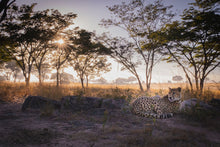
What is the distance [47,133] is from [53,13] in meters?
14.0

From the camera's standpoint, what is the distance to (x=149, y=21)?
14.9 meters

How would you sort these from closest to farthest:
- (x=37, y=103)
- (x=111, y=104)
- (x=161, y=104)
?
(x=161, y=104)
(x=37, y=103)
(x=111, y=104)

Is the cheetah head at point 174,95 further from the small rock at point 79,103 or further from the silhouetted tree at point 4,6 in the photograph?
the silhouetted tree at point 4,6

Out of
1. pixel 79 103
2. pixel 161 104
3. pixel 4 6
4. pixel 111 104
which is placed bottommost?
pixel 111 104

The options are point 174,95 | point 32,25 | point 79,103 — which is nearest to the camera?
point 174,95

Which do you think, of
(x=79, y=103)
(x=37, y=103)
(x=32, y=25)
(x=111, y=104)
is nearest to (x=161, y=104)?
(x=111, y=104)

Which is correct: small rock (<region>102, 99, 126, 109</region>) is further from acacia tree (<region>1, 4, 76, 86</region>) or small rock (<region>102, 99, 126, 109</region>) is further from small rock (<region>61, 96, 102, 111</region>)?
acacia tree (<region>1, 4, 76, 86</region>)

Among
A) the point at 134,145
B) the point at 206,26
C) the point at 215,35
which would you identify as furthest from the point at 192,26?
the point at 134,145

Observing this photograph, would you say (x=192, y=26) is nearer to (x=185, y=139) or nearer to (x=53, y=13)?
(x=185, y=139)

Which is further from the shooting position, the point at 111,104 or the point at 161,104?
the point at 111,104

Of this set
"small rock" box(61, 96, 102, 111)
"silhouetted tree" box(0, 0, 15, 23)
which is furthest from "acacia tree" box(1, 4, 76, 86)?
"small rock" box(61, 96, 102, 111)

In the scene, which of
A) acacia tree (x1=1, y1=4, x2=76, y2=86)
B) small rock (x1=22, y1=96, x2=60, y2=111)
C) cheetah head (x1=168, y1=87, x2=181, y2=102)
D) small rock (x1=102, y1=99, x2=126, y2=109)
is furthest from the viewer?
acacia tree (x1=1, y1=4, x2=76, y2=86)

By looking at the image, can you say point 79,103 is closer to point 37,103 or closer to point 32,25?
point 37,103

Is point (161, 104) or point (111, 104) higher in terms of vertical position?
point (161, 104)
